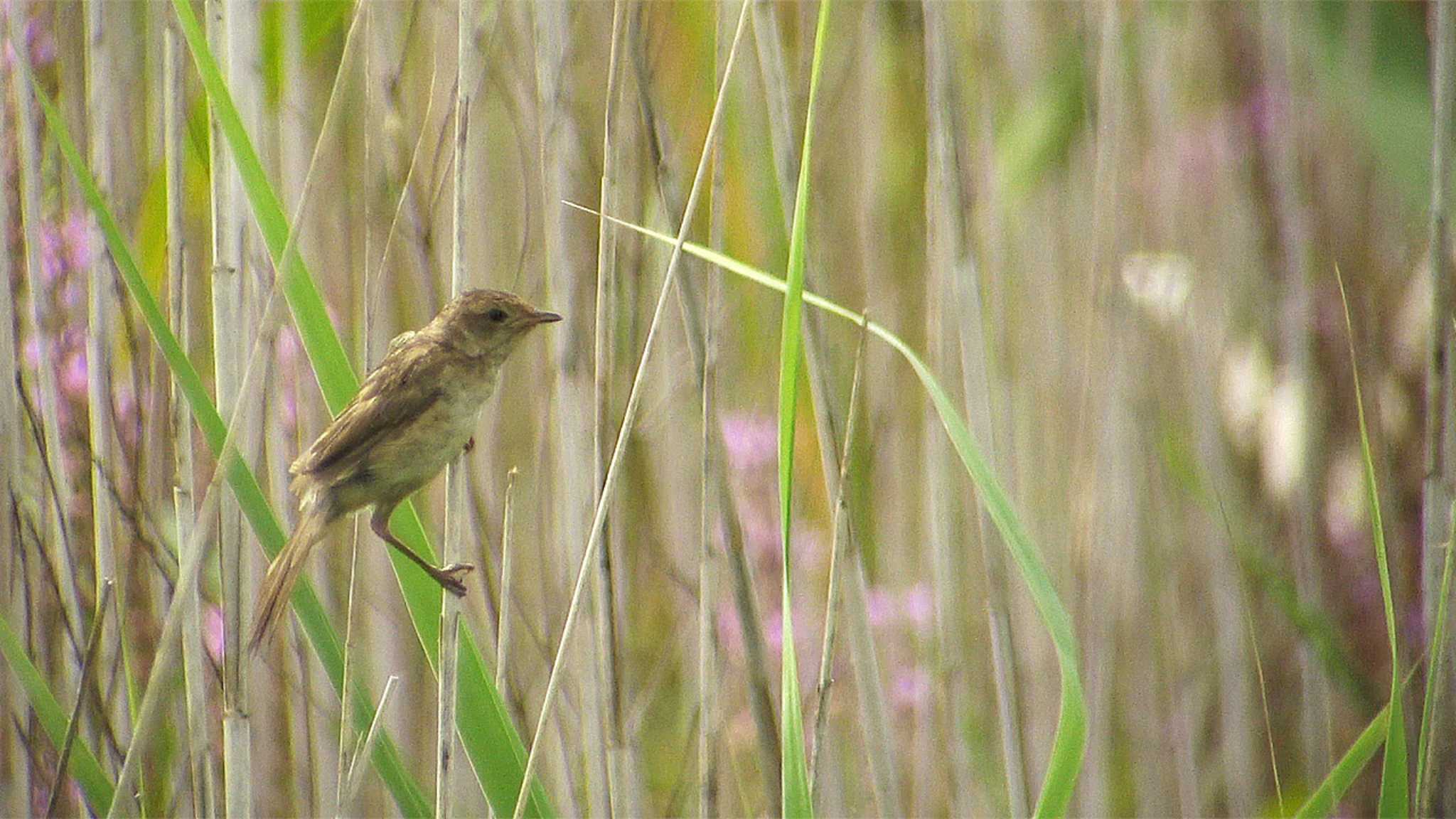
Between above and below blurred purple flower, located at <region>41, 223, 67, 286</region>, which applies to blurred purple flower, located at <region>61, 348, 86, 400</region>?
below

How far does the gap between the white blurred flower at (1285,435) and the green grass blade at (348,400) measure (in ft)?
3.43

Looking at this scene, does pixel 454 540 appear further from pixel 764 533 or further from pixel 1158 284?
pixel 1158 284

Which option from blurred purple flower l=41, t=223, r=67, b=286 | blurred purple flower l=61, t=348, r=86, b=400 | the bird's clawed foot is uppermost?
blurred purple flower l=41, t=223, r=67, b=286

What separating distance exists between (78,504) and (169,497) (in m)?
0.12

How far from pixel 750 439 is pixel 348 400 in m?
0.87

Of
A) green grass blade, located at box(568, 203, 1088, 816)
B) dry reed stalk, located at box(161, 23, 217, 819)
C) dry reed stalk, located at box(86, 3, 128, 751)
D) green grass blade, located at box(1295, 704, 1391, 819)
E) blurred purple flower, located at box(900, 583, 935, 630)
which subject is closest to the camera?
green grass blade, located at box(568, 203, 1088, 816)

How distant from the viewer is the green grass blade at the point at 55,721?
121 centimetres

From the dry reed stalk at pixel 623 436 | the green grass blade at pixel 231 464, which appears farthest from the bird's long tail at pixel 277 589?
the dry reed stalk at pixel 623 436

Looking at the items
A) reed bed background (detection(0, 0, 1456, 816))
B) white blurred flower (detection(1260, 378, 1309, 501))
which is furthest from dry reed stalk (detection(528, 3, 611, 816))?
white blurred flower (detection(1260, 378, 1309, 501))

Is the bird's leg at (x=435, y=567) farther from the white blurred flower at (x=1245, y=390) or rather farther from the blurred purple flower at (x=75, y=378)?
the white blurred flower at (x=1245, y=390)

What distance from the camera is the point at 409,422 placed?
1.33 metres

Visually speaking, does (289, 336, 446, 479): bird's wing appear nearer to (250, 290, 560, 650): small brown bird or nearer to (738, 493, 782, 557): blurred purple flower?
(250, 290, 560, 650): small brown bird

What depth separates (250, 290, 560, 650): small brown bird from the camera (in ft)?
4.28

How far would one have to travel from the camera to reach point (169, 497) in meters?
1.82
